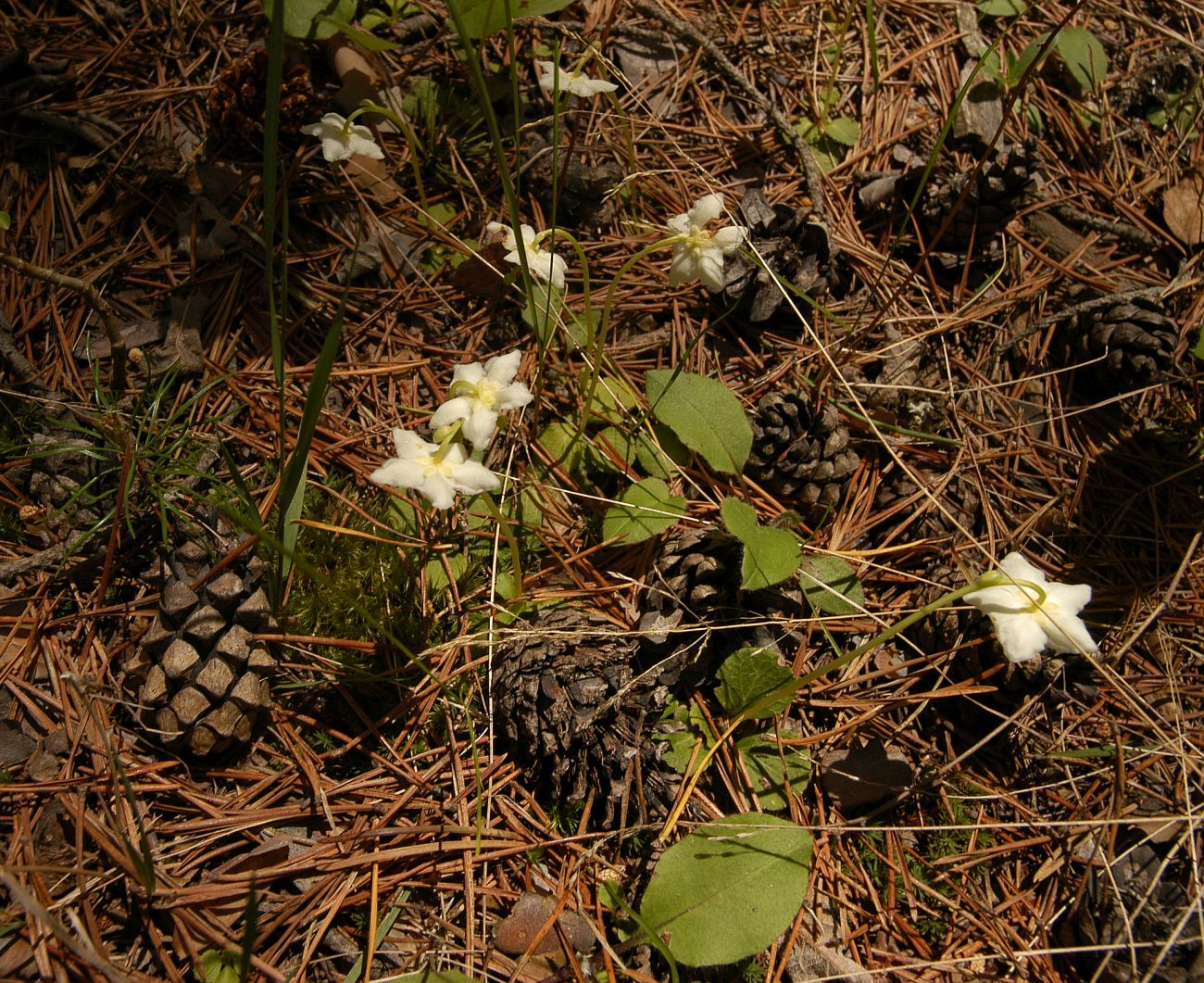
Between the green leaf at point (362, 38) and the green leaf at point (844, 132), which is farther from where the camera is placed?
the green leaf at point (844, 132)

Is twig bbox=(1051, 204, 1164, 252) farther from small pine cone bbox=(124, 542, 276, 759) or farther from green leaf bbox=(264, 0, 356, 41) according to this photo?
small pine cone bbox=(124, 542, 276, 759)

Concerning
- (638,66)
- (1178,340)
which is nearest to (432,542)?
(638,66)

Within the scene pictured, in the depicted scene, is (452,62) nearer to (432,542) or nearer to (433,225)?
(433,225)

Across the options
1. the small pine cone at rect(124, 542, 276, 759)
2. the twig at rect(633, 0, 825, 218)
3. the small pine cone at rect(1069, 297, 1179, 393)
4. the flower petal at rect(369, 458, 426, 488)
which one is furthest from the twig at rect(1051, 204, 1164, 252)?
the small pine cone at rect(124, 542, 276, 759)

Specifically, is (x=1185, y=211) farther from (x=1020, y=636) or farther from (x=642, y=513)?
(x=642, y=513)

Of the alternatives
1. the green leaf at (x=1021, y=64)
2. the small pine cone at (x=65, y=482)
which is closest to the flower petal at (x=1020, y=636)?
the small pine cone at (x=65, y=482)

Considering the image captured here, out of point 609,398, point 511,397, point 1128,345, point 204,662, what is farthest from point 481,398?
point 1128,345

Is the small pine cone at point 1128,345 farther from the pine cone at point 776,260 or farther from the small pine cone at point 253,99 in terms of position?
the small pine cone at point 253,99
